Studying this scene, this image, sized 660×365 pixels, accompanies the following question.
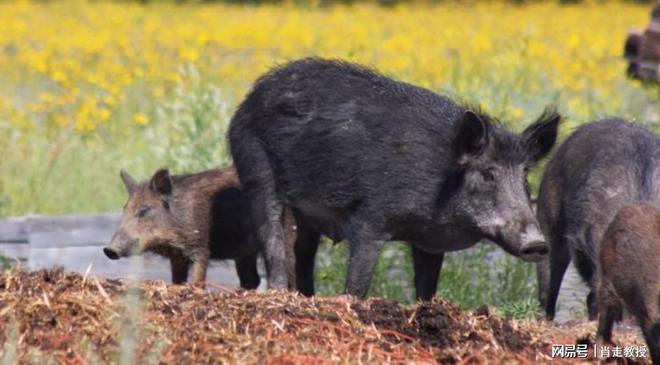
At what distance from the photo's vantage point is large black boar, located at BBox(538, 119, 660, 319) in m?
8.52

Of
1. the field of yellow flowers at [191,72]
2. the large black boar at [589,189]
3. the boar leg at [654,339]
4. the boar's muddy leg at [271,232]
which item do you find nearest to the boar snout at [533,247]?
the large black boar at [589,189]

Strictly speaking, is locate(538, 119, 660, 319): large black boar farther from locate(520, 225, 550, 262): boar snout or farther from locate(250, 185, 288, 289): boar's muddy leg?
locate(250, 185, 288, 289): boar's muddy leg

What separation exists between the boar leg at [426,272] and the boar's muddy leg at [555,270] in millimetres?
756

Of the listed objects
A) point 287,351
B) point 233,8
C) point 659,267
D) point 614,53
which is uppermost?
point 233,8

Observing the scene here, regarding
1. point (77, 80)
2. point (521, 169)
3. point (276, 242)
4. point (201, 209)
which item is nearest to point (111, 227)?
point (201, 209)

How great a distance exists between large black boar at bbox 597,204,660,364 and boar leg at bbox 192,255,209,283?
3196 millimetres

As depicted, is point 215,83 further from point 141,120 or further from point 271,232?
point 271,232

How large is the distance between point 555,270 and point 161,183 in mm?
2768

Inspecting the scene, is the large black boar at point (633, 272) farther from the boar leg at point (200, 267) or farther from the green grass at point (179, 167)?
the boar leg at point (200, 267)

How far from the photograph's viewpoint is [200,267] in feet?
32.8

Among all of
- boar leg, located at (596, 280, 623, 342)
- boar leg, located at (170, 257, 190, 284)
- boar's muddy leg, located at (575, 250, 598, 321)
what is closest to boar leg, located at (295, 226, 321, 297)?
boar leg, located at (170, 257, 190, 284)

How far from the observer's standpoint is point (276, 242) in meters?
9.38

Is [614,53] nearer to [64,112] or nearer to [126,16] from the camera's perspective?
[64,112]

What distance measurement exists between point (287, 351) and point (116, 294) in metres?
1.13
